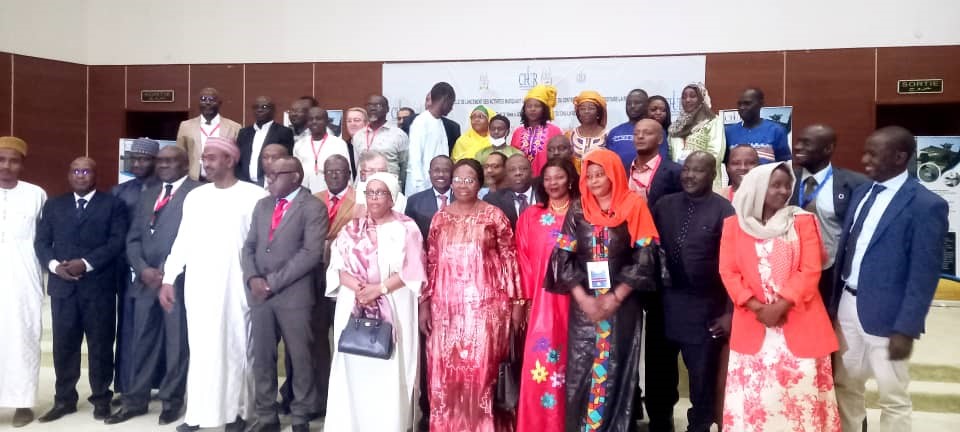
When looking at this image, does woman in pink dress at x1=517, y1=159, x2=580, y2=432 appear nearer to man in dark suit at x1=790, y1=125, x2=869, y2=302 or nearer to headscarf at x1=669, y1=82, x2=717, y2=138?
man in dark suit at x1=790, y1=125, x2=869, y2=302

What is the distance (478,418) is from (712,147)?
97.5 inches

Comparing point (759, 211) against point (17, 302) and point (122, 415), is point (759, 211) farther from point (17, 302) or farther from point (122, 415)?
point (17, 302)

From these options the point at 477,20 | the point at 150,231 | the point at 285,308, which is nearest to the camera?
the point at 285,308

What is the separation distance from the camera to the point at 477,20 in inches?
375

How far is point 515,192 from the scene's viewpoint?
465 cm

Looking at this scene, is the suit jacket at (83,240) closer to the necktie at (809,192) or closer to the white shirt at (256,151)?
the white shirt at (256,151)

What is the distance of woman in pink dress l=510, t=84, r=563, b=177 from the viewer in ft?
17.7

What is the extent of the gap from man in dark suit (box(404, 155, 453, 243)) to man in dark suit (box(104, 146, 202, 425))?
59.2 inches

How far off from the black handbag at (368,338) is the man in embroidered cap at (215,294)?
885 millimetres

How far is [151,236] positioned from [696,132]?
365 centimetres

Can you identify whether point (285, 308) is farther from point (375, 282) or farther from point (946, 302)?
point (946, 302)

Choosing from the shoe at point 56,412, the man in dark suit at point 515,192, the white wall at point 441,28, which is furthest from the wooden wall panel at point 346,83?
the shoe at point 56,412

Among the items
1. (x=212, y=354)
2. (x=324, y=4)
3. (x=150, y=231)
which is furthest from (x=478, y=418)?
(x=324, y=4)

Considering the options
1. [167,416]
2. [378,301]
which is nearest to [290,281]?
[378,301]
